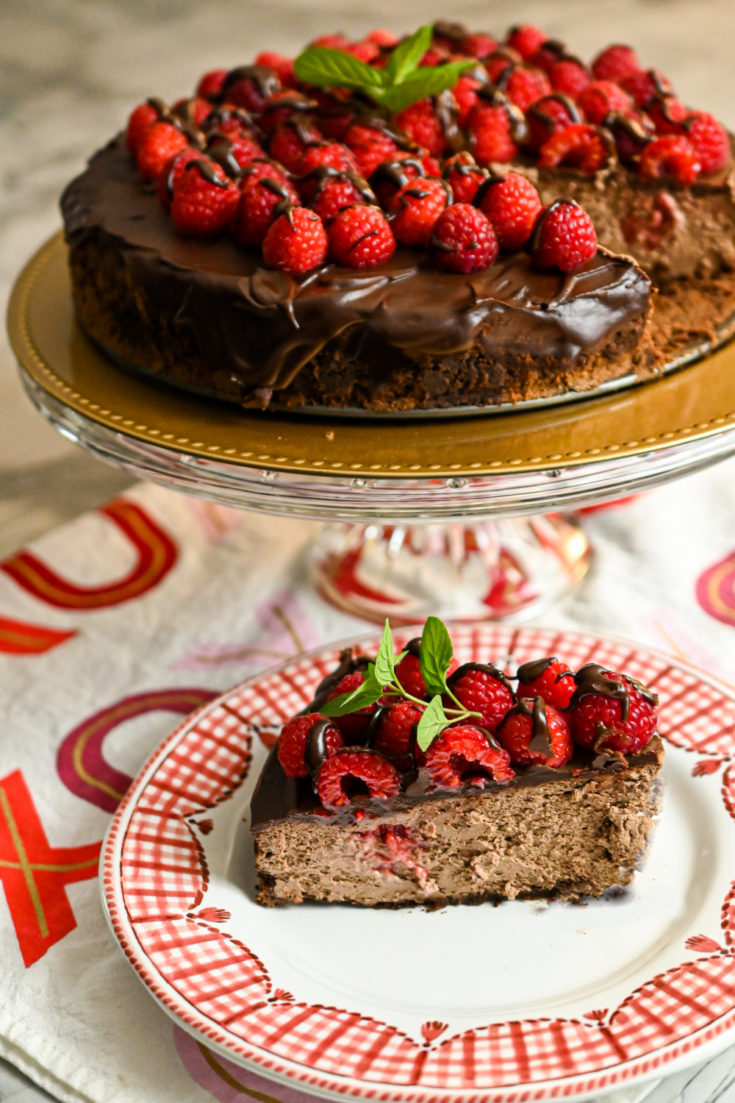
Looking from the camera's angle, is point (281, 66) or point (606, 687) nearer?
point (606, 687)

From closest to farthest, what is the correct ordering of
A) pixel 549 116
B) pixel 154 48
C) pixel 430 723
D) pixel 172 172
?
pixel 430 723
pixel 172 172
pixel 549 116
pixel 154 48

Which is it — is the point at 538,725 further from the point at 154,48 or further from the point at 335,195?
the point at 154,48

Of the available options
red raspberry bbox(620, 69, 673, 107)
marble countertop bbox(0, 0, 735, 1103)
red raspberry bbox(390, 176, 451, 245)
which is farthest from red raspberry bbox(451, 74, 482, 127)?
marble countertop bbox(0, 0, 735, 1103)

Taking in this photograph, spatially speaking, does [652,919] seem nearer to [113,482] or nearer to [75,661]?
[75,661]

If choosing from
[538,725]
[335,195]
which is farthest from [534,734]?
[335,195]

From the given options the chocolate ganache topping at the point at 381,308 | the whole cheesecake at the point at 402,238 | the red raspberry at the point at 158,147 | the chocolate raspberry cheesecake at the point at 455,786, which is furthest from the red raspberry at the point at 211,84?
the chocolate raspberry cheesecake at the point at 455,786

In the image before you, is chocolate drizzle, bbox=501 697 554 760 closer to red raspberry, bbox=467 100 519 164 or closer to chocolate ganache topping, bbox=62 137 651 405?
chocolate ganache topping, bbox=62 137 651 405
